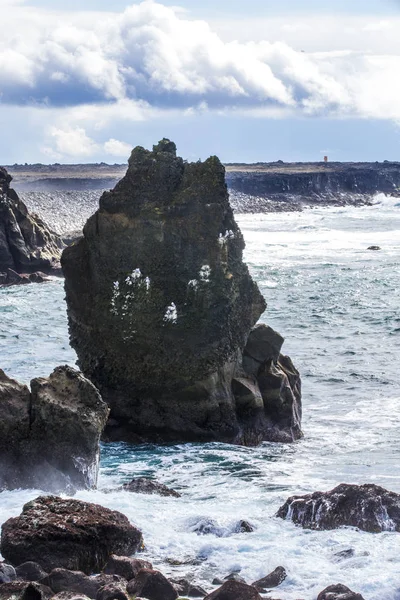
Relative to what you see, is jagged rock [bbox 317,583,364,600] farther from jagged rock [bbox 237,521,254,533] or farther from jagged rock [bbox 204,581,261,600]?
jagged rock [bbox 237,521,254,533]

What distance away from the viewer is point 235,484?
1855 cm

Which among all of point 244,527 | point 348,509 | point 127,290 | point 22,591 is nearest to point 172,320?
point 127,290

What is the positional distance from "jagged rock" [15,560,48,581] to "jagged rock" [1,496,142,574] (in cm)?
37

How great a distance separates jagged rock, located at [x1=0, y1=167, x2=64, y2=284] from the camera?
5028 centimetres

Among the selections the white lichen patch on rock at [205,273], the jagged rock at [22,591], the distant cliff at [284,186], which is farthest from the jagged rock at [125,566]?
the distant cliff at [284,186]

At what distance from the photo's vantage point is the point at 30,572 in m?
12.9

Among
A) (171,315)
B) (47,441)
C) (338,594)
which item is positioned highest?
(171,315)

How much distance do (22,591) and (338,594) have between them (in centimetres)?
368

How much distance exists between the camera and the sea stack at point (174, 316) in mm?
21734

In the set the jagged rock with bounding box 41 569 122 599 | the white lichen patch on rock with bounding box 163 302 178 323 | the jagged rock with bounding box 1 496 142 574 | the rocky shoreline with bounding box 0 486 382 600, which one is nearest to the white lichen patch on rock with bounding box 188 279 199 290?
the white lichen patch on rock with bounding box 163 302 178 323

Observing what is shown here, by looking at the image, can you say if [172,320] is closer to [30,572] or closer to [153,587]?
[30,572]

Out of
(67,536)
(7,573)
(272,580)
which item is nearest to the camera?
(7,573)

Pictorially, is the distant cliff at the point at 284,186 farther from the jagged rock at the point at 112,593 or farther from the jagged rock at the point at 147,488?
the jagged rock at the point at 112,593

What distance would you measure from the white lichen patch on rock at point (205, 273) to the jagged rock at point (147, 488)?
5.72m
